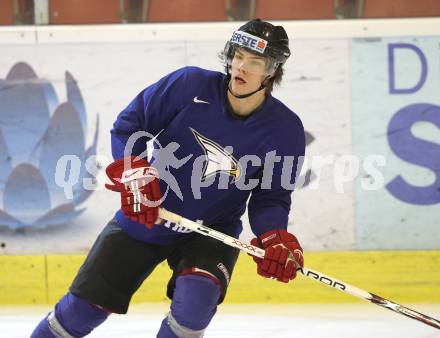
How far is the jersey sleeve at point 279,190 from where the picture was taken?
9.46 ft

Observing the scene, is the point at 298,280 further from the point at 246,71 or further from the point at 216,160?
the point at 246,71

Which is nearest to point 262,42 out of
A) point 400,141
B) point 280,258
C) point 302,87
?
point 280,258

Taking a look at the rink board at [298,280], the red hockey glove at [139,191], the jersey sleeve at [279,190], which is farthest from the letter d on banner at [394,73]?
the red hockey glove at [139,191]

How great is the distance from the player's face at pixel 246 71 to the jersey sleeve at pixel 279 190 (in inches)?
7.8

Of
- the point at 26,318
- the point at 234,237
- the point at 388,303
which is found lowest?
the point at 26,318

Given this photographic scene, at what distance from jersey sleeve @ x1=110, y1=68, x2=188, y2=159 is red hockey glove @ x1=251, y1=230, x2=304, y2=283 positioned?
1.59 feet

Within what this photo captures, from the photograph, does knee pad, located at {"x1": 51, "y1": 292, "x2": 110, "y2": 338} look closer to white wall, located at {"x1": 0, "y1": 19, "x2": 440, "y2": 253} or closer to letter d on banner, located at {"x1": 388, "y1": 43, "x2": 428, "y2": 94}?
white wall, located at {"x1": 0, "y1": 19, "x2": 440, "y2": 253}

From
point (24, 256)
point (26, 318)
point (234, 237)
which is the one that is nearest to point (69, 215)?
point (24, 256)

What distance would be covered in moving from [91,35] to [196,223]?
2188mm

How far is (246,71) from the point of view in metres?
2.80

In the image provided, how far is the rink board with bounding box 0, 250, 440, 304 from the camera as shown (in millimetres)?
4590

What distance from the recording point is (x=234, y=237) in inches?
117

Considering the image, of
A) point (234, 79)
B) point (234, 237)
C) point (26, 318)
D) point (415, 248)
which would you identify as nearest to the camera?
point (234, 79)

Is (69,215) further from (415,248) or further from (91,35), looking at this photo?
(415,248)
